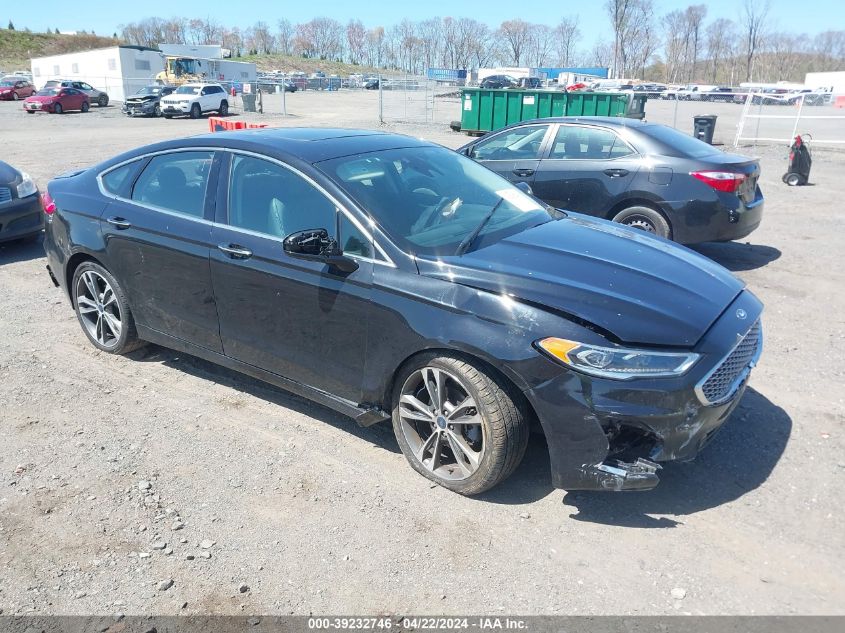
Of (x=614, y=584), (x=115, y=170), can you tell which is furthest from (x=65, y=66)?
(x=614, y=584)

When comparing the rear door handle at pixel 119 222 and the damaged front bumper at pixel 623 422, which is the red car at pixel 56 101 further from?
the damaged front bumper at pixel 623 422

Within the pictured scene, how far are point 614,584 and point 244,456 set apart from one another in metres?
2.10

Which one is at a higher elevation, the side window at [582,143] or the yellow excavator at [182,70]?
the yellow excavator at [182,70]

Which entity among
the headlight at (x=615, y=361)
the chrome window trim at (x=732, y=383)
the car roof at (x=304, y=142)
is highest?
the car roof at (x=304, y=142)

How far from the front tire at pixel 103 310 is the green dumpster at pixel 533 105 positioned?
16.9 m

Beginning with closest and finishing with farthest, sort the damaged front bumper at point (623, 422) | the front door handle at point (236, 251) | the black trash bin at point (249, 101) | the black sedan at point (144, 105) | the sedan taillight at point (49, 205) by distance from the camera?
the damaged front bumper at point (623, 422) → the front door handle at point (236, 251) → the sedan taillight at point (49, 205) → the black sedan at point (144, 105) → the black trash bin at point (249, 101)

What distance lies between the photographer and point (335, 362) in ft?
12.3

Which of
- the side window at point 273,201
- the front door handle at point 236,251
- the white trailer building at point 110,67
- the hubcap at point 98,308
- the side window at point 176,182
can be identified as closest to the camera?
the side window at point 273,201

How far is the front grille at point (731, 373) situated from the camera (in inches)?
122

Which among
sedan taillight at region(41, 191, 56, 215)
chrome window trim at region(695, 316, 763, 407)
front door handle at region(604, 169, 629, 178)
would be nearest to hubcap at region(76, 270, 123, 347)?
sedan taillight at region(41, 191, 56, 215)

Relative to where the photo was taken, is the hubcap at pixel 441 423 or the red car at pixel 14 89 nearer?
the hubcap at pixel 441 423

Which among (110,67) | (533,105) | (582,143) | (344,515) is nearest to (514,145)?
(582,143)

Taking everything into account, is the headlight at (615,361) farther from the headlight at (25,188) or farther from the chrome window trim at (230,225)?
the headlight at (25,188)

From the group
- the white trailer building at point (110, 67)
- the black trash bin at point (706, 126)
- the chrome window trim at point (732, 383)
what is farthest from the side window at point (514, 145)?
the white trailer building at point (110, 67)
